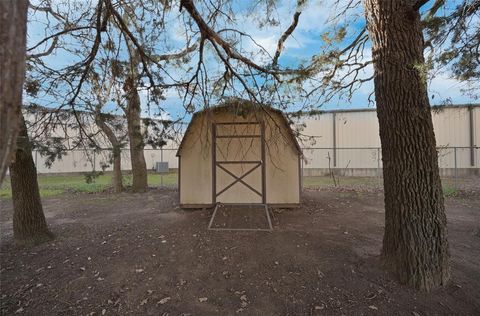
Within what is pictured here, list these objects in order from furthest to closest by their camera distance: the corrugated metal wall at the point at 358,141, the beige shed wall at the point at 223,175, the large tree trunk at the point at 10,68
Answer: the corrugated metal wall at the point at 358,141 → the beige shed wall at the point at 223,175 → the large tree trunk at the point at 10,68

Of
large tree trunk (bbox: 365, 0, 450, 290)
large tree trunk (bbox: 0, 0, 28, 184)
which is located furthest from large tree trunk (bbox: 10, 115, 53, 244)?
large tree trunk (bbox: 365, 0, 450, 290)

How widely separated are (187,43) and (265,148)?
343cm

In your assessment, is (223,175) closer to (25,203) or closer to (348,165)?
(25,203)

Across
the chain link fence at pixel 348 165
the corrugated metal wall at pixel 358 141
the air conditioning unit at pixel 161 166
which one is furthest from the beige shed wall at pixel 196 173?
the corrugated metal wall at pixel 358 141

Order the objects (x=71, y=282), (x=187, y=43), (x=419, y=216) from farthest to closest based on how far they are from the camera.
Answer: (x=187, y=43) → (x=71, y=282) → (x=419, y=216)

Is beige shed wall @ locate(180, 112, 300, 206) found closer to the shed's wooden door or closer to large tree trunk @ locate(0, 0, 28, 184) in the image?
the shed's wooden door

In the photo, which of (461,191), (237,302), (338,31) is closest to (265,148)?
(338,31)

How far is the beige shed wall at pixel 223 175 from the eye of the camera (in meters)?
7.72

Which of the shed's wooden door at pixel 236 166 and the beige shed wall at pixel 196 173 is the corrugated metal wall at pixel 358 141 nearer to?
the shed's wooden door at pixel 236 166

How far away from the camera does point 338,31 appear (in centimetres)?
Result: 550

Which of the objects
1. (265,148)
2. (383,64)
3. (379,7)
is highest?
(379,7)

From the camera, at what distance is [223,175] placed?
7.87 m

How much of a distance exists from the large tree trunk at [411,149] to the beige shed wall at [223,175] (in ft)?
13.9

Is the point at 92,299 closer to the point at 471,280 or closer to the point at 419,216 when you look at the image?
the point at 419,216
